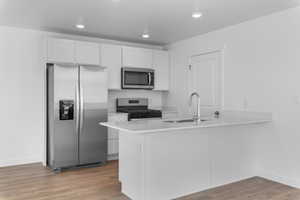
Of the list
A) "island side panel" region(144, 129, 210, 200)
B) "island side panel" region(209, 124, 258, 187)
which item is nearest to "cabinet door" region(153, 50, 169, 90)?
"island side panel" region(209, 124, 258, 187)

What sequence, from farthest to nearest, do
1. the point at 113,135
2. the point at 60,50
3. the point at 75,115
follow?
the point at 113,135 → the point at 60,50 → the point at 75,115

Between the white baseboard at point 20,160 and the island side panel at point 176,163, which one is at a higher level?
the island side panel at point 176,163

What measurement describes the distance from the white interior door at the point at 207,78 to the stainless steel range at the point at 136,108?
91 centimetres

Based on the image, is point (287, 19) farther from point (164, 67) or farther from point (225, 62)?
point (164, 67)

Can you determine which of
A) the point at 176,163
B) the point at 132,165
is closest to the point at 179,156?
the point at 176,163

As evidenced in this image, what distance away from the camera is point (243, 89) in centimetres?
369

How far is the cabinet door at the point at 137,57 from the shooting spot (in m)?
4.68

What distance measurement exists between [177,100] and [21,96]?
2976 mm

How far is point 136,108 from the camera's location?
16.8 feet

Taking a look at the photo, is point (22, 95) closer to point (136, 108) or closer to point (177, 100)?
point (136, 108)

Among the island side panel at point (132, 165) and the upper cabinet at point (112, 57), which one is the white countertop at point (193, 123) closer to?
the island side panel at point (132, 165)

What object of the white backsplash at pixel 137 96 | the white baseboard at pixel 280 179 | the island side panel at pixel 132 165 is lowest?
the white baseboard at pixel 280 179

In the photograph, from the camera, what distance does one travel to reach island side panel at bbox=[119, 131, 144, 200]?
259 centimetres

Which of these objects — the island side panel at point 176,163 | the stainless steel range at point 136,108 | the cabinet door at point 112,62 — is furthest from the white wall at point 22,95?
the island side panel at point 176,163
